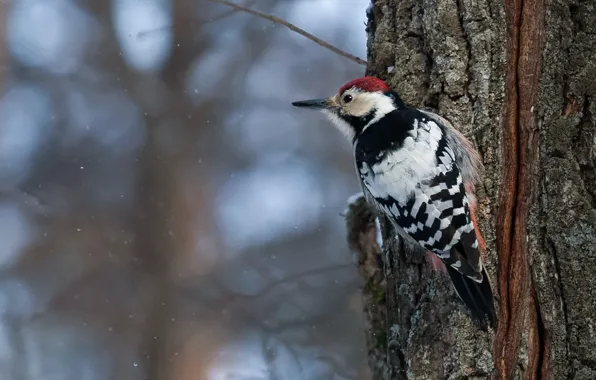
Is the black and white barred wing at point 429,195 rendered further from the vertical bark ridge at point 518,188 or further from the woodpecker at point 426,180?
the vertical bark ridge at point 518,188

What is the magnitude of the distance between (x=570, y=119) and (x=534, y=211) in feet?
0.95

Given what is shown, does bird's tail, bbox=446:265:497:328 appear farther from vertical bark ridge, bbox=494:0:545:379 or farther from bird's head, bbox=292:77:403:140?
bird's head, bbox=292:77:403:140

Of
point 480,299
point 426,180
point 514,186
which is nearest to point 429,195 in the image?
point 426,180

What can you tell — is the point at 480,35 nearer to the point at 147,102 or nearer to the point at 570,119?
the point at 570,119

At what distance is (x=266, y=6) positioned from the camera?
5117 mm

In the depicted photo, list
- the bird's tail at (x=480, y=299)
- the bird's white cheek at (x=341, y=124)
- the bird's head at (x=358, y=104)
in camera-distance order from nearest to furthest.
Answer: the bird's tail at (x=480, y=299) < the bird's head at (x=358, y=104) < the bird's white cheek at (x=341, y=124)

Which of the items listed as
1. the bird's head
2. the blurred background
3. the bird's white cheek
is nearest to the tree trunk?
the bird's head

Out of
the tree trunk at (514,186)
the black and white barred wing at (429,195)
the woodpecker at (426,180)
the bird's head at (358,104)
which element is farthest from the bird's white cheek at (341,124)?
the tree trunk at (514,186)

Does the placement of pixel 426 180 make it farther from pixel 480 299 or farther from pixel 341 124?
pixel 341 124

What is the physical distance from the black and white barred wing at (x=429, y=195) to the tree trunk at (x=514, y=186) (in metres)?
Result: 0.08

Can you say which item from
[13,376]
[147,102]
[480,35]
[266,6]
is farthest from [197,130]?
[480,35]

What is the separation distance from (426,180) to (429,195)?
0.19 ft

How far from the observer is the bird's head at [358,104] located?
235 cm

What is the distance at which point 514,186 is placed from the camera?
199 centimetres
